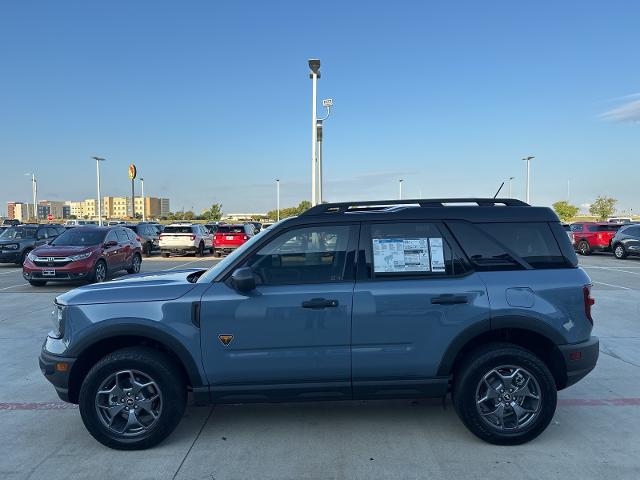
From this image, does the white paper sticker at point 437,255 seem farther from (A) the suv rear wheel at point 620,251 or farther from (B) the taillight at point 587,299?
(A) the suv rear wheel at point 620,251

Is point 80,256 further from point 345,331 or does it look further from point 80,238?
point 345,331

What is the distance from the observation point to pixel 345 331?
3725mm

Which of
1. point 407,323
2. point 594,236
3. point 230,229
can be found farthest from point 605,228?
point 407,323

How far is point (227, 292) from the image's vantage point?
12.3 ft

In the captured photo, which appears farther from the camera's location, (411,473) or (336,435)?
(336,435)

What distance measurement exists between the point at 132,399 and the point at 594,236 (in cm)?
2496

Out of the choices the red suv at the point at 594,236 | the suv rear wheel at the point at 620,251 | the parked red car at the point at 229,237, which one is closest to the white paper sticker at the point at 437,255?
the parked red car at the point at 229,237

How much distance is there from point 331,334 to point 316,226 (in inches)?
35.1

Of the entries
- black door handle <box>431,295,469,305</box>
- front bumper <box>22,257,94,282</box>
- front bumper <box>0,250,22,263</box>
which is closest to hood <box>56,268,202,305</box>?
black door handle <box>431,295,469,305</box>

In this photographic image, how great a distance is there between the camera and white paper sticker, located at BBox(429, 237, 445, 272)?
3.91m

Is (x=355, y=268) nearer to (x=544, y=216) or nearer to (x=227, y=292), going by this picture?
(x=227, y=292)

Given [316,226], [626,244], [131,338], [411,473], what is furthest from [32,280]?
[626,244]

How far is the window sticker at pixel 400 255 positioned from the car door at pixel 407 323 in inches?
0.5

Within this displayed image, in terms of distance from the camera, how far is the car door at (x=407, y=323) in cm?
374
